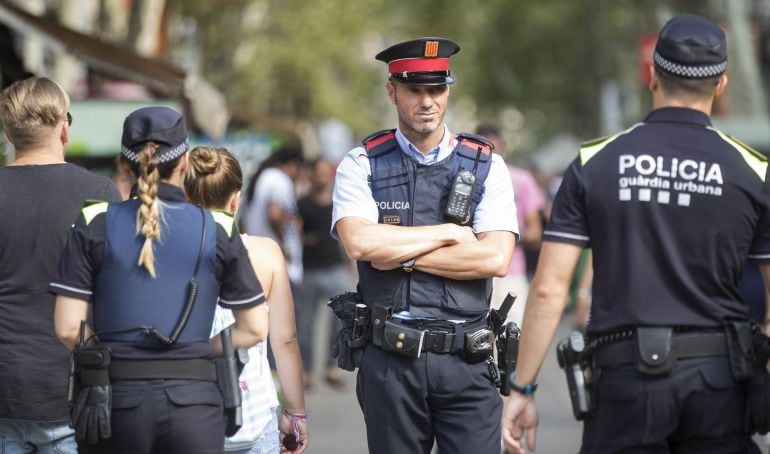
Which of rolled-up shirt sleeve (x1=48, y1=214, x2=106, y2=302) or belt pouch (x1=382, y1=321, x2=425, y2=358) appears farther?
belt pouch (x1=382, y1=321, x2=425, y2=358)

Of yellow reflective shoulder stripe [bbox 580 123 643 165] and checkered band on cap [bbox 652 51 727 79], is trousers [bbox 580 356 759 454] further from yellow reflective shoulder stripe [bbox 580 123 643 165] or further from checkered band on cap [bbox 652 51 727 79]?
checkered band on cap [bbox 652 51 727 79]

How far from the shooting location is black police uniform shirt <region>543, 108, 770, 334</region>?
15.8 ft

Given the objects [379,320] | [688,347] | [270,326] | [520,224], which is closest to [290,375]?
[270,326]

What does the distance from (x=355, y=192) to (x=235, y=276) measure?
3.98ft

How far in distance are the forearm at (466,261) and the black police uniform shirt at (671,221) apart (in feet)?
2.94

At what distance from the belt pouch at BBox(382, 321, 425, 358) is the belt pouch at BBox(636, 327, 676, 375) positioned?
1.11 meters

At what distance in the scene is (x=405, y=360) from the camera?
5711 millimetres

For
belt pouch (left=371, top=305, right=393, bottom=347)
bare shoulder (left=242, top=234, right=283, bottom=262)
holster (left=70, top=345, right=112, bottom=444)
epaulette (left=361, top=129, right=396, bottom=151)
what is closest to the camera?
holster (left=70, top=345, right=112, bottom=444)

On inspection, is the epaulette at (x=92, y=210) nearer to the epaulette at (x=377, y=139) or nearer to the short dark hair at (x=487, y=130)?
the epaulette at (x=377, y=139)

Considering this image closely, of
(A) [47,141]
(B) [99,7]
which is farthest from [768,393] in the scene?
(B) [99,7]

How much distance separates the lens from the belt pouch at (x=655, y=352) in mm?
4711

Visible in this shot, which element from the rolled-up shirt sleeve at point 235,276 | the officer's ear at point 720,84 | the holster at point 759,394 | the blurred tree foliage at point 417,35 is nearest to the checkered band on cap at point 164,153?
the rolled-up shirt sleeve at point 235,276

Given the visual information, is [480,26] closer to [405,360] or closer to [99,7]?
[99,7]

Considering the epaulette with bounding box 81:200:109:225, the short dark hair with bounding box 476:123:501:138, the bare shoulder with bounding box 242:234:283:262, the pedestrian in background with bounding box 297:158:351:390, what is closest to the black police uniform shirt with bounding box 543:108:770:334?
the bare shoulder with bounding box 242:234:283:262
